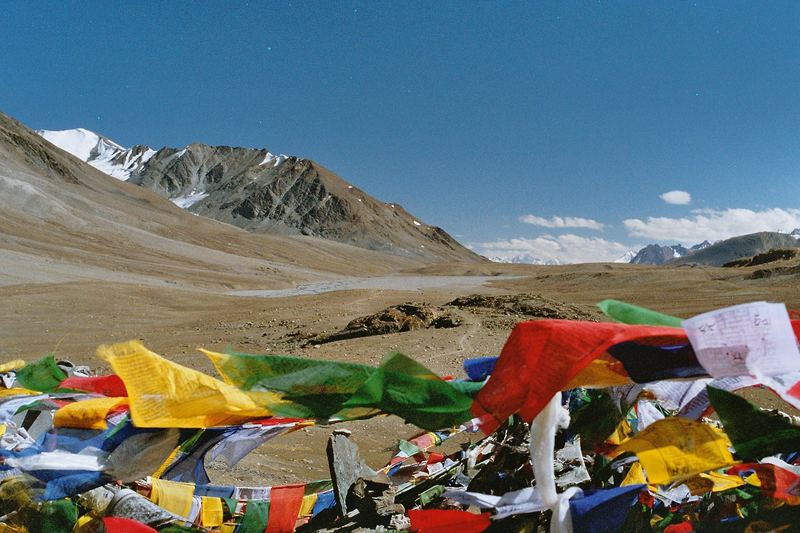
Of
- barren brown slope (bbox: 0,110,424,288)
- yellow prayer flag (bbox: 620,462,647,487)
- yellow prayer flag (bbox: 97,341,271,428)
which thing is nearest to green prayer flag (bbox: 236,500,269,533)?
yellow prayer flag (bbox: 97,341,271,428)

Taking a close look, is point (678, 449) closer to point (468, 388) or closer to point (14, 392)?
point (468, 388)

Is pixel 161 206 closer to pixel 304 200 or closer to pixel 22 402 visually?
pixel 304 200

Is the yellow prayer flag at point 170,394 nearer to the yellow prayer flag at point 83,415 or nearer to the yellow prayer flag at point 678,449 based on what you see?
the yellow prayer flag at point 83,415

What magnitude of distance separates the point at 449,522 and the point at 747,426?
29.3 inches

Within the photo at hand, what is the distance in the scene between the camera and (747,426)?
117cm

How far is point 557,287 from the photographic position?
4025cm

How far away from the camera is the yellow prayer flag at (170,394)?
4.02 ft

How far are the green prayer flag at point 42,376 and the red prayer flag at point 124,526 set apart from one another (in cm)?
123

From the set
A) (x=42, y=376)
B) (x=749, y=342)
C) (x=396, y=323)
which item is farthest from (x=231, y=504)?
(x=396, y=323)

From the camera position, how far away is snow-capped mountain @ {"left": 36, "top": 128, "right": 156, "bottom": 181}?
161 metres

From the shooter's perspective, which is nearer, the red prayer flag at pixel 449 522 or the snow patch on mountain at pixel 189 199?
the red prayer flag at pixel 449 522

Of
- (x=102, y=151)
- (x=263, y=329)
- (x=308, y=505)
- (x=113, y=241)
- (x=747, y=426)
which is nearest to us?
(x=747, y=426)

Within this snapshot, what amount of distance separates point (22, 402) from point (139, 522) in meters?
0.88

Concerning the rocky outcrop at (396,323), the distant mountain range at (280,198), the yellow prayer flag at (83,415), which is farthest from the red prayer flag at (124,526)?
the distant mountain range at (280,198)
